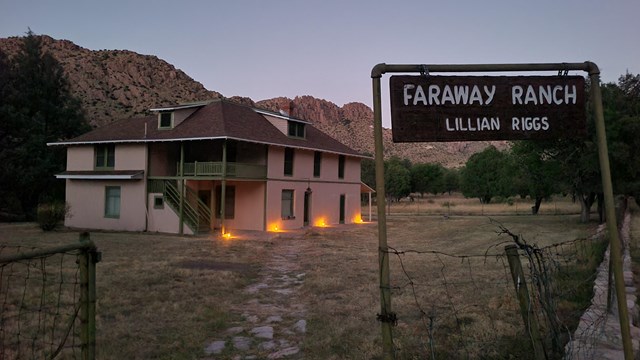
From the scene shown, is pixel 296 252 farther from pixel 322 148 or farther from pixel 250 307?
pixel 322 148

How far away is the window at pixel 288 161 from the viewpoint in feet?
87.1

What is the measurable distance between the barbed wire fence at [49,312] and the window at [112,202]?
49.4ft

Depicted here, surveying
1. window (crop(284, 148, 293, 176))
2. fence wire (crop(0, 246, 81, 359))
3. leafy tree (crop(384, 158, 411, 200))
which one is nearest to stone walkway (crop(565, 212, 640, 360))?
fence wire (crop(0, 246, 81, 359))

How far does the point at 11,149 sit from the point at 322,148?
2242cm

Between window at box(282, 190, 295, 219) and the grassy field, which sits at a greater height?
window at box(282, 190, 295, 219)

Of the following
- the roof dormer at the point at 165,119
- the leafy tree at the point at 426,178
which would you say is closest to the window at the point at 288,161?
the roof dormer at the point at 165,119

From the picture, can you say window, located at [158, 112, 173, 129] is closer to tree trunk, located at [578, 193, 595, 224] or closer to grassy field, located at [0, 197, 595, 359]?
grassy field, located at [0, 197, 595, 359]

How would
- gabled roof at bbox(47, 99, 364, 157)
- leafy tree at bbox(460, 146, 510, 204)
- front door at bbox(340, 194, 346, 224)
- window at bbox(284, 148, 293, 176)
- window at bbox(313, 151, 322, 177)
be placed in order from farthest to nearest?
leafy tree at bbox(460, 146, 510, 204) → front door at bbox(340, 194, 346, 224) → window at bbox(313, 151, 322, 177) → window at bbox(284, 148, 293, 176) → gabled roof at bbox(47, 99, 364, 157)

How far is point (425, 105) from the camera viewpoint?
11.5ft

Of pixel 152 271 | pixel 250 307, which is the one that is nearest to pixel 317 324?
pixel 250 307

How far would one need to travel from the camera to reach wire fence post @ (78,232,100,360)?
136 inches

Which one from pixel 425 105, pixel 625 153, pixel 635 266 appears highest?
pixel 625 153

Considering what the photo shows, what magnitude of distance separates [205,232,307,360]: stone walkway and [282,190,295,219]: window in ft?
47.3

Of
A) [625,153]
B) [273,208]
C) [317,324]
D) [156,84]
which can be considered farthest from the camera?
[156,84]
